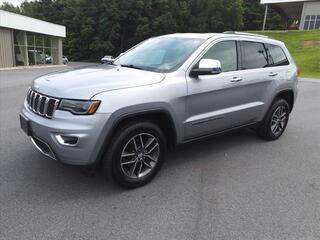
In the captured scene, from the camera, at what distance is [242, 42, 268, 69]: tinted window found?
4980mm

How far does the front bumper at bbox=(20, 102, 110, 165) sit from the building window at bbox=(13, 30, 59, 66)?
29303mm

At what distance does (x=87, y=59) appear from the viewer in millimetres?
64875

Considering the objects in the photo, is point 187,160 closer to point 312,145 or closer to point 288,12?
point 312,145

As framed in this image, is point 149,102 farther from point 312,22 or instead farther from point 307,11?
point 307,11

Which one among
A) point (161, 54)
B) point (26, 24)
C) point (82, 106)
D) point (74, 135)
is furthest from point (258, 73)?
point (26, 24)

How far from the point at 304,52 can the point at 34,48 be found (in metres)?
28.4

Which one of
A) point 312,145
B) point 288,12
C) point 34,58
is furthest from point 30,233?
point 288,12

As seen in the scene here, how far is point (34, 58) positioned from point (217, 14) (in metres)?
40.1

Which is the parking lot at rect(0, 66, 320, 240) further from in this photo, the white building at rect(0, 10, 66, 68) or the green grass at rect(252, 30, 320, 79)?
the white building at rect(0, 10, 66, 68)

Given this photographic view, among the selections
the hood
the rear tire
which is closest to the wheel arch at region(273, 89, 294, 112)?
the rear tire

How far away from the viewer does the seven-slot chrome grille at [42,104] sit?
135 inches

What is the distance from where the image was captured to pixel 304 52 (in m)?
34.2

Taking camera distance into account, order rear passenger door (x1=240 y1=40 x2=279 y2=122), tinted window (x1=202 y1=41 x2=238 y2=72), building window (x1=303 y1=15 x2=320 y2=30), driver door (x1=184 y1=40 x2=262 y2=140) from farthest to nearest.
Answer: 1. building window (x1=303 y1=15 x2=320 y2=30)
2. rear passenger door (x1=240 y1=40 x2=279 y2=122)
3. tinted window (x1=202 y1=41 x2=238 y2=72)
4. driver door (x1=184 y1=40 x2=262 y2=140)

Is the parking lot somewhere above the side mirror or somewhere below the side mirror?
below
